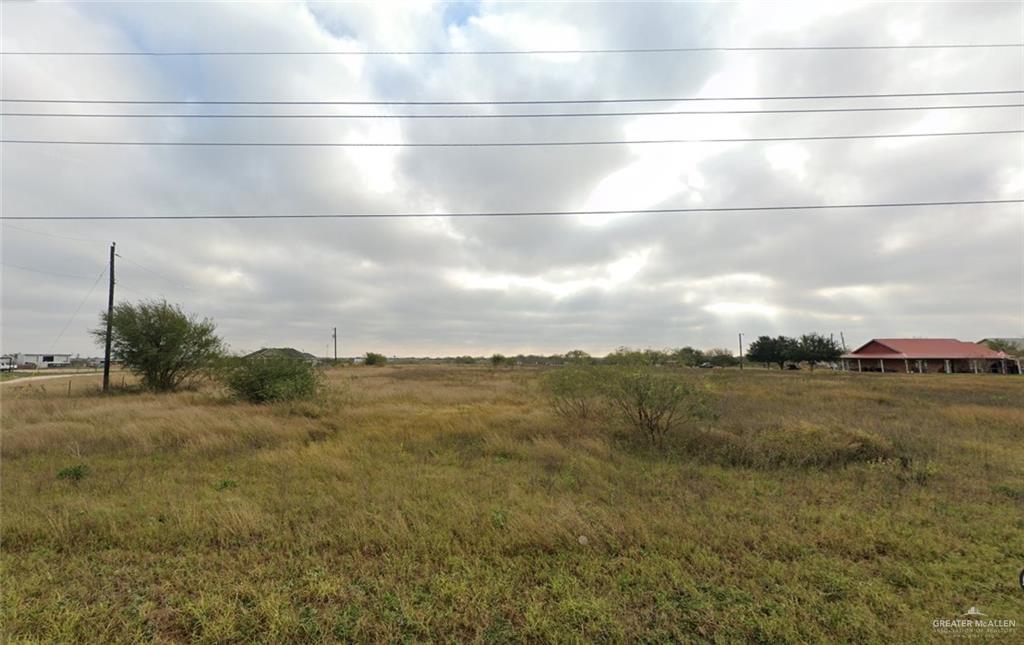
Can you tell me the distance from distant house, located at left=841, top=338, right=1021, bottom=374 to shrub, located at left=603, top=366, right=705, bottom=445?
64.6 m

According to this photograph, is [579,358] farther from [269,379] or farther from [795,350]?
[795,350]

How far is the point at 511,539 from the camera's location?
179 inches

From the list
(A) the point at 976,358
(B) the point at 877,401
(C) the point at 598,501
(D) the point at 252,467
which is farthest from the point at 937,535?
(A) the point at 976,358

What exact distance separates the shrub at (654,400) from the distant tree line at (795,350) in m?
63.5

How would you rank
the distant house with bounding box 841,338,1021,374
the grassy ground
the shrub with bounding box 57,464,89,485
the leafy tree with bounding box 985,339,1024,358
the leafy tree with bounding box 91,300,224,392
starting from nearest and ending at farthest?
the grassy ground, the shrub with bounding box 57,464,89,485, the leafy tree with bounding box 91,300,224,392, the distant house with bounding box 841,338,1021,374, the leafy tree with bounding box 985,339,1024,358

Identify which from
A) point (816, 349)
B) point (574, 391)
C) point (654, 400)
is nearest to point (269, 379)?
point (574, 391)

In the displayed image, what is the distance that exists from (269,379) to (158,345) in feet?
39.4

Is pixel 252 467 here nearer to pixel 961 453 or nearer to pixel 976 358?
pixel 961 453

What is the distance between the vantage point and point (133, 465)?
7859mm

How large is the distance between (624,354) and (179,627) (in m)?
10.1

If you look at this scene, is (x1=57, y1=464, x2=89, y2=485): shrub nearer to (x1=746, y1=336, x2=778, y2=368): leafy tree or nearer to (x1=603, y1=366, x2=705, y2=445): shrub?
(x1=603, y1=366, x2=705, y2=445): shrub

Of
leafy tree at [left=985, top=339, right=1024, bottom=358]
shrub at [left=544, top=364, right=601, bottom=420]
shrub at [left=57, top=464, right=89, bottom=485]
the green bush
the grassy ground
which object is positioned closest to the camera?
the grassy ground

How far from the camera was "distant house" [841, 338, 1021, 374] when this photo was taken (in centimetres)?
5550

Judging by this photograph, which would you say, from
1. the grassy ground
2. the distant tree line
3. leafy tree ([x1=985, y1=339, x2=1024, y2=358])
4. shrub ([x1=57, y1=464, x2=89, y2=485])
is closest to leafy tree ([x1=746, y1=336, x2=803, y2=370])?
the distant tree line
